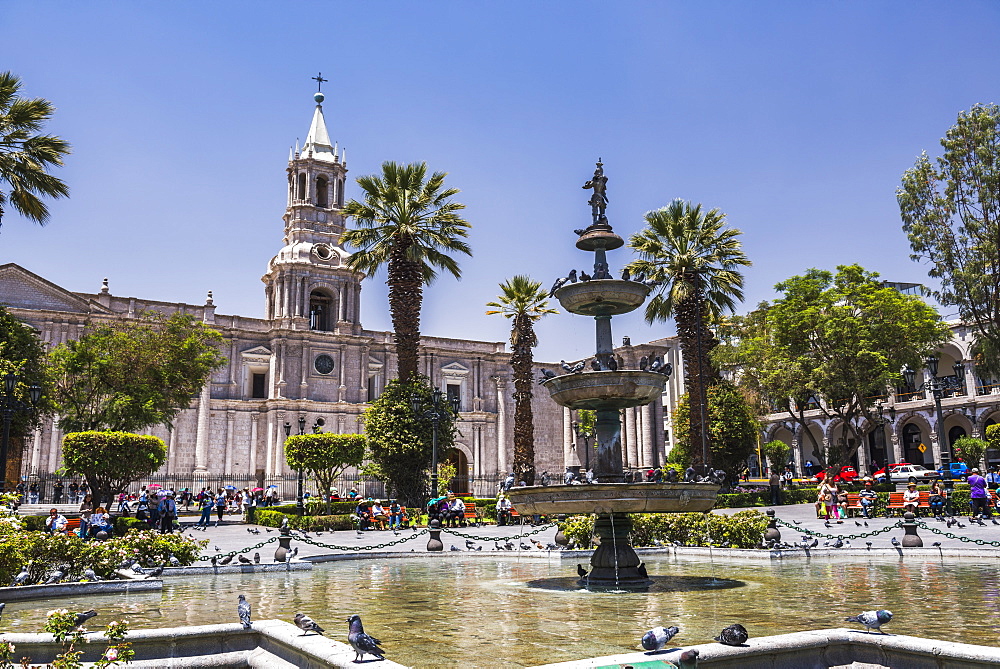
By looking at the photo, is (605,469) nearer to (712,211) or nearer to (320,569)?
(320,569)

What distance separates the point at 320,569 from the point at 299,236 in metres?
35.3

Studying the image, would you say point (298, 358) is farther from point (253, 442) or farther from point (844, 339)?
point (844, 339)

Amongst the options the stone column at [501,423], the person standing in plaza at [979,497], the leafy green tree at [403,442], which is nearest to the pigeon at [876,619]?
the person standing in plaza at [979,497]

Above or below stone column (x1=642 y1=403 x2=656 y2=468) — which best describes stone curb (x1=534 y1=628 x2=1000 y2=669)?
below

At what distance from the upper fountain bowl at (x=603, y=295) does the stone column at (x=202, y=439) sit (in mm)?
33418

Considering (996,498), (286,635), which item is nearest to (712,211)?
(996,498)

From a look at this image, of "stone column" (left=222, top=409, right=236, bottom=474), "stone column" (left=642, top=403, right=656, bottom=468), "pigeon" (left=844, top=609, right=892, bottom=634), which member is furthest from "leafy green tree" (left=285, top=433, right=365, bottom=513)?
"stone column" (left=642, top=403, right=656, bottom=468)

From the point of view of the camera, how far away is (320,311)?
47562 millimetres

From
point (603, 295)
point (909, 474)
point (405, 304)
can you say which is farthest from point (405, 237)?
point (909, 474)

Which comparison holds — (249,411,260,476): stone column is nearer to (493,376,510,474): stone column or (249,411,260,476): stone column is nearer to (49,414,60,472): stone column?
(49,414,60,472): stone column

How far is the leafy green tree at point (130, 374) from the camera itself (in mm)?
27844

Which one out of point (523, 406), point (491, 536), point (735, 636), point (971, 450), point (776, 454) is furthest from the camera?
point (776, 454)

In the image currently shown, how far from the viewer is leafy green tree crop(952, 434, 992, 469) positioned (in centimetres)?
3606

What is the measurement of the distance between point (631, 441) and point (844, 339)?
25.4 metres
